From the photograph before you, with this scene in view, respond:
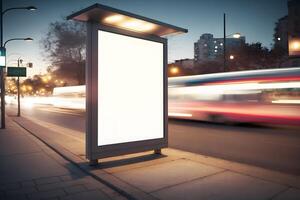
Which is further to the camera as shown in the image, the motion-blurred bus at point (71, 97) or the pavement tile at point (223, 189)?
the motion-blurred bus at point (71, 97)

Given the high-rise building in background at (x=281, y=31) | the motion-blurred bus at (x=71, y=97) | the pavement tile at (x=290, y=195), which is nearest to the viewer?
the pavement tile at (x=290, y=195)

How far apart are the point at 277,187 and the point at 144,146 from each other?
140 inches

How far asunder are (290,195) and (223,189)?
1122mm

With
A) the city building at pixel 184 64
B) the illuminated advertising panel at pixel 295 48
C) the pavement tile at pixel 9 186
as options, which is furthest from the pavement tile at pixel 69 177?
the city building at pixel 184 64

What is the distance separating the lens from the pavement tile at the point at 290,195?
5012 millimetres

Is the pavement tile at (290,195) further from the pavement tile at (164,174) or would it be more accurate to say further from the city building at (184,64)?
the city building at (184,64)

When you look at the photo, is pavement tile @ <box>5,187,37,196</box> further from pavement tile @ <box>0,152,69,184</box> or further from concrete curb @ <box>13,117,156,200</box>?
concrete curb @ <box>13,117,156,200</box>

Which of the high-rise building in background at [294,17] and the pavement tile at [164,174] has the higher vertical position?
the high-rise building in background at [294,17]

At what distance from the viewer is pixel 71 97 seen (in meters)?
36.0

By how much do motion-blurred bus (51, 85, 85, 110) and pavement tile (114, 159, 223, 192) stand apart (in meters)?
25.7

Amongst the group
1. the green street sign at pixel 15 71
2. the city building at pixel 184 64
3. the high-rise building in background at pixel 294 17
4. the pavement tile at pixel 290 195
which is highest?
the high-rise building in background at pixel 294 17

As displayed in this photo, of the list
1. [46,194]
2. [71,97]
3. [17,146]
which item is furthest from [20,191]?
[71,97]

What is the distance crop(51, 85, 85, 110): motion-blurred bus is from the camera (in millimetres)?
32469

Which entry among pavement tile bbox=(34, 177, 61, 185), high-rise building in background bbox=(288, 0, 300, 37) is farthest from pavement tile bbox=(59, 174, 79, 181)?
high-rise building in background bbox=(288, 0, 300, 37)
